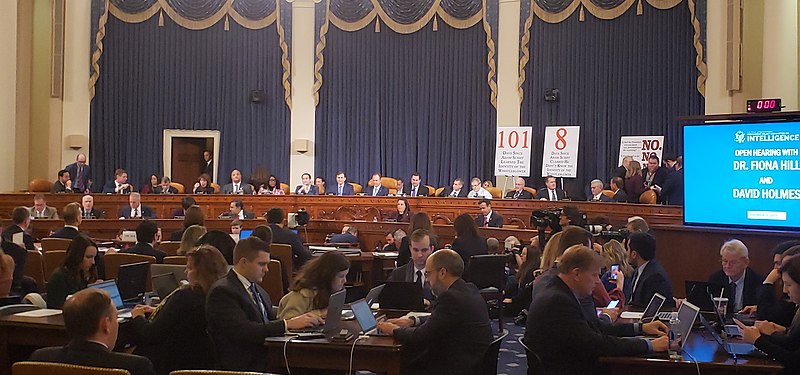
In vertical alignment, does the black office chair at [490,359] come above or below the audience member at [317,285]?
below

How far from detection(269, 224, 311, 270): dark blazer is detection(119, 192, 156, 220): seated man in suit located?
494cm

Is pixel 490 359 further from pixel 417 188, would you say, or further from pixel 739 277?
pixel 417 188

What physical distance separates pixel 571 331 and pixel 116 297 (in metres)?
2.97

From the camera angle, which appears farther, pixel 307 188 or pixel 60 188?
pixel 307 188

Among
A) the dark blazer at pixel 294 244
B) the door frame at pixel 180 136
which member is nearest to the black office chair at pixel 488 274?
the dark blazer at pixel 294 244

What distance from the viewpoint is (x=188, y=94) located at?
18.1 m

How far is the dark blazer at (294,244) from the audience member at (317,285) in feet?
12.6

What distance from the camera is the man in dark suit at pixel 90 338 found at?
3.45 m

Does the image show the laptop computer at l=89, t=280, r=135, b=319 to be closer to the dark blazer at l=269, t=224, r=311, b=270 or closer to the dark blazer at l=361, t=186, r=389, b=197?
the dark blazer at l=269, t=224, r=311, b=270

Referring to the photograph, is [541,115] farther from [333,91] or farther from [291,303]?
[291,303]

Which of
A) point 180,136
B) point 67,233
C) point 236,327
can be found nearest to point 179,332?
point 236,327

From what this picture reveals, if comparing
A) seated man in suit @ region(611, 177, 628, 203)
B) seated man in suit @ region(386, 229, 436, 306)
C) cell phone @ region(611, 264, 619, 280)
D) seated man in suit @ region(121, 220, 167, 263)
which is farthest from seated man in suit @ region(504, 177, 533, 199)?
seated man in suit @ region(121, 220, 167, 263)

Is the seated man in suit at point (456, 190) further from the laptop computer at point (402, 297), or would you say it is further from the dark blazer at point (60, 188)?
the laptop computer at point (402, 297)

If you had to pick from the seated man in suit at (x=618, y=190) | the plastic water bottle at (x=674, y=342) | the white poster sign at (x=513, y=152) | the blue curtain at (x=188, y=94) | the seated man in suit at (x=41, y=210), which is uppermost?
the blue curtain at (x=188, y=94)
